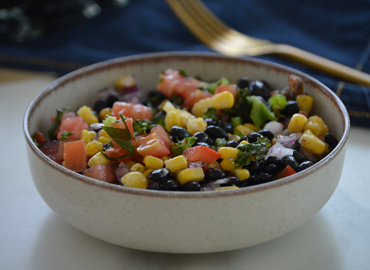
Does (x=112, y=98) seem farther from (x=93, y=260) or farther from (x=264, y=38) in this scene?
(x=264, y=38)

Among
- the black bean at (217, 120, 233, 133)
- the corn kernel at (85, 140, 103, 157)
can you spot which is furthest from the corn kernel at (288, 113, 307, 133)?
the corn kernel at (85, 140, 103, 157)

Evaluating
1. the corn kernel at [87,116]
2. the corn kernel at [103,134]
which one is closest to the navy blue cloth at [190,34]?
the corn kernel at [87,116]

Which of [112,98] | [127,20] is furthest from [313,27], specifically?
[112,98]

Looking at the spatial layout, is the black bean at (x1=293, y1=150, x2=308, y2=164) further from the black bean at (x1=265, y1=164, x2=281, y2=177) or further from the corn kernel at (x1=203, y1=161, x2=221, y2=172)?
the corn kernel at (x1=203, y1=161, x2=221, y2=172)

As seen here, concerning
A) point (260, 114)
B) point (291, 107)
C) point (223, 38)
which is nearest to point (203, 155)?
point (260, 114)

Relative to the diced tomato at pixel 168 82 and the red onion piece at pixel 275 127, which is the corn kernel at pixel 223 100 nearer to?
the red onion piece at pixel 275 127
